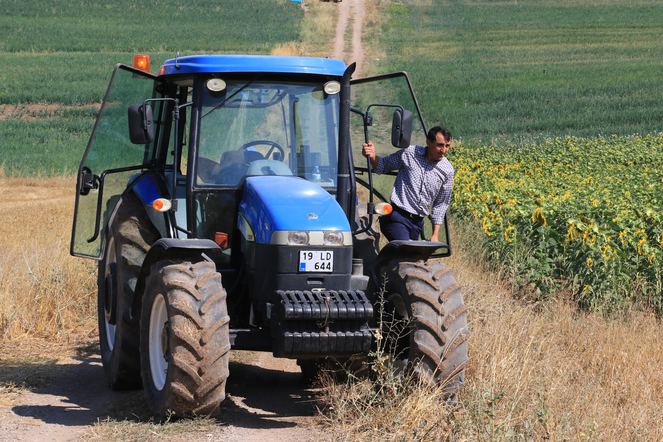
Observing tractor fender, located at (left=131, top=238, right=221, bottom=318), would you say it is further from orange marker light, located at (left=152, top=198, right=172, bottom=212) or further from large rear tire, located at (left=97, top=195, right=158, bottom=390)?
large rear tire, located at (left=97, top=195, right=158, bottom=390)

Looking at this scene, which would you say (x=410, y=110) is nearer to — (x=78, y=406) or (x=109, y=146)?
(x=109, y=146)

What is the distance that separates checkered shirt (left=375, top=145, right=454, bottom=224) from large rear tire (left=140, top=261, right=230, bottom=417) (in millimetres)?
2383

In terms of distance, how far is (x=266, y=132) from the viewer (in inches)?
298

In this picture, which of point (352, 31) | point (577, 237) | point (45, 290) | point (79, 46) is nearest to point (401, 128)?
point (45, 290)

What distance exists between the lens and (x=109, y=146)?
27.6 ft

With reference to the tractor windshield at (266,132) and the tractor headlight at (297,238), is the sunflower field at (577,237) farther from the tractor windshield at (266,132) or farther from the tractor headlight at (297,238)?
the tractor headlight at (297,238)

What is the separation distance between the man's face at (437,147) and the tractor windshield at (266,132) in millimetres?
1276

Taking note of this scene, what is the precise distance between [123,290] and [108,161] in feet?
3.43

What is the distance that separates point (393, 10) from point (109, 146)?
57.2m

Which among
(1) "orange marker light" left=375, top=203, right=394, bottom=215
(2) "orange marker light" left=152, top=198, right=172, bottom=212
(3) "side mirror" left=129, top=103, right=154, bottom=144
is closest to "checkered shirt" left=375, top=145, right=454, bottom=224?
(1) "orange marker light" left=375, top=203, right=394, bottom=215

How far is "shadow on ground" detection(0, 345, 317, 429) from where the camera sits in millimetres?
7129

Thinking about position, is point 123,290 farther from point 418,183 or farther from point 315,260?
point 418,183

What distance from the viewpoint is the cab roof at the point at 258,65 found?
7.38m

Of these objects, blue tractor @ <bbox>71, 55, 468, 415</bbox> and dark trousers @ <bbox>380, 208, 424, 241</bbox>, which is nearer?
blue tractor @ <bbox>71, 55, 468, 415</bbox>
